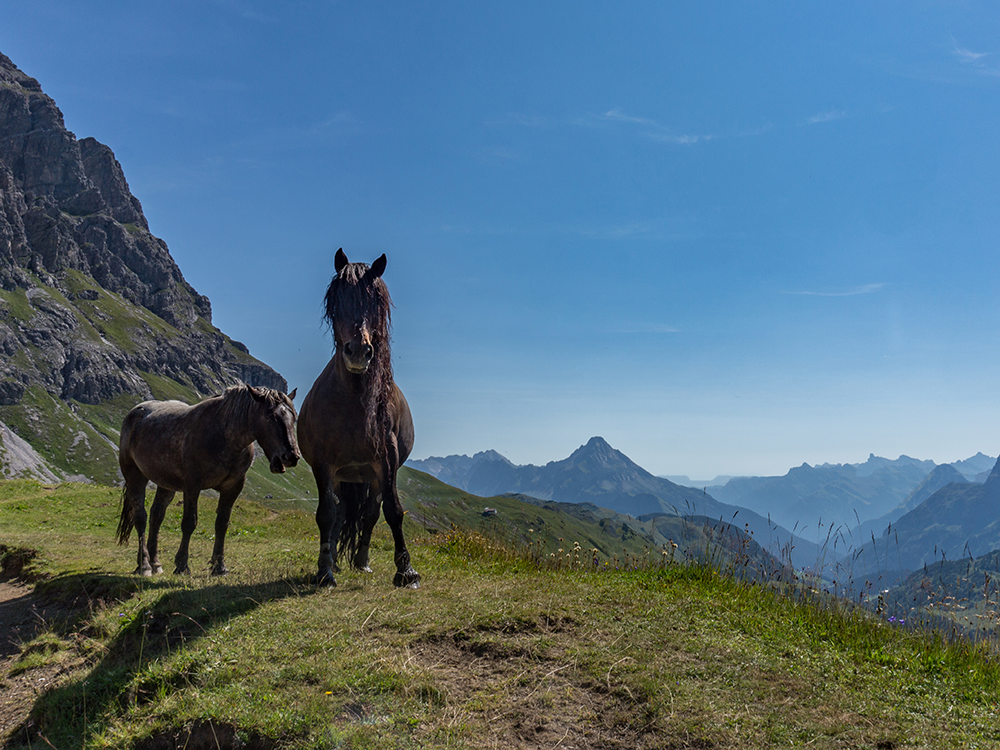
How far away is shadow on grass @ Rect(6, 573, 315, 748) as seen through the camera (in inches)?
217

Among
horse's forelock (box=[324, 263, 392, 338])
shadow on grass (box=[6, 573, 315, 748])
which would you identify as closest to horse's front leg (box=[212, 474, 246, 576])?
shadow on grass (box=[6, 573, 315, 748])

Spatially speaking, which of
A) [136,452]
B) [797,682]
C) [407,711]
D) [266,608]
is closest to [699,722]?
[797,682]

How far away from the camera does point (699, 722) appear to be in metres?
4.51

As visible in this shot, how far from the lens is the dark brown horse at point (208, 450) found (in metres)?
9.27

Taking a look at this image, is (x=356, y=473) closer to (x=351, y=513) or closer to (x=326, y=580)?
(x=351, y=513)

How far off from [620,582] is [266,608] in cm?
504

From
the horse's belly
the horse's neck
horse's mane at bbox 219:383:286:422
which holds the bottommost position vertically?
the horse's belly

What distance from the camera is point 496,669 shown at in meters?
5.57

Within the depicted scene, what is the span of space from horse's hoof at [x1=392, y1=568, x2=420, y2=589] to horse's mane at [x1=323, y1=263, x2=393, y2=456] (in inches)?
76.5

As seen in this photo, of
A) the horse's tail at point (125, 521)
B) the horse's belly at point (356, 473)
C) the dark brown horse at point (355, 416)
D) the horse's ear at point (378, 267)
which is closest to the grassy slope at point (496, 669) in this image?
the dark brown horse at point (355, 416)

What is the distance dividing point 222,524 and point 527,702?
7.41m

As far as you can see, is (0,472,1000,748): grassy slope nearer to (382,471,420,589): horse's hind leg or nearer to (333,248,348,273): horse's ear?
(382,471,420,589): horse's hind leg

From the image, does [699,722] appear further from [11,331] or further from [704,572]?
[11,331]

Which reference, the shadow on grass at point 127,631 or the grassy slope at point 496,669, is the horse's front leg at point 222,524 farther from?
the grassy slope at point 496,669
